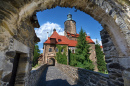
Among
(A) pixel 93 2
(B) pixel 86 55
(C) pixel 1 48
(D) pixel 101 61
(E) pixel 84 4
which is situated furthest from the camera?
(D) pixel 101 61

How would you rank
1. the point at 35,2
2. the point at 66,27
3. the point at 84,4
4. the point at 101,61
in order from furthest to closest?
the point at 66,27, the point at 101,61, the point at 84,4, the point at 35,2

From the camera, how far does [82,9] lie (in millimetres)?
2363

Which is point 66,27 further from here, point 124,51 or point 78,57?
point 124,51

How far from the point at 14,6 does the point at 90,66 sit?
14631mm

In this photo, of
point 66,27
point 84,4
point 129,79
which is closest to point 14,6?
point 84,4

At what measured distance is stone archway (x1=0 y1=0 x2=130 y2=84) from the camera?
1181 millimetres

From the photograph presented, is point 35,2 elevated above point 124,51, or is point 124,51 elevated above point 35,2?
point 35,2

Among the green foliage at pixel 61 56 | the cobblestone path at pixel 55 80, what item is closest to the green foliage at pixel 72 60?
the green foliage at pixel 61 56

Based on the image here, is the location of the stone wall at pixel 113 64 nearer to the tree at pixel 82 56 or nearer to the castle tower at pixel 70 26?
the tree at pixel 82 56

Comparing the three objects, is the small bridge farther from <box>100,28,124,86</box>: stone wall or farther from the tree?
the tree

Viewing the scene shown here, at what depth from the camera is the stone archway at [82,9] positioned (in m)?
1.18

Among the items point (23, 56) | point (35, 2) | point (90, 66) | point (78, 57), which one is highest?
point (35, 2)

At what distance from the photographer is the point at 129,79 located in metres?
1.58

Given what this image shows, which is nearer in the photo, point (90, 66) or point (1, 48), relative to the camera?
point (1, 48)
